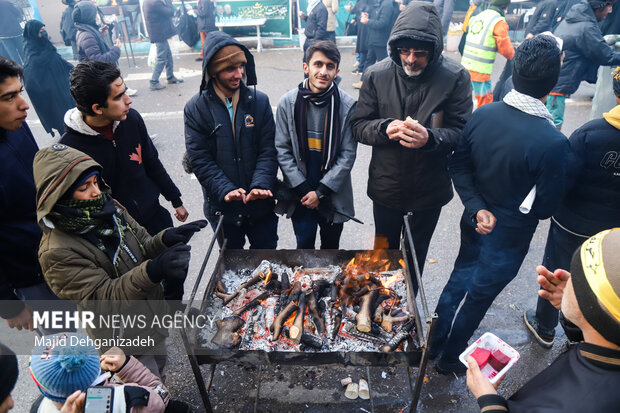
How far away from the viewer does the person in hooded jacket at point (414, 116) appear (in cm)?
309

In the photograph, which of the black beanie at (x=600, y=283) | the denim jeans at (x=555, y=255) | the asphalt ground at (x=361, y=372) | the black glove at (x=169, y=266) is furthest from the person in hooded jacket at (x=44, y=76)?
the black beanie at (x=600, y=283)

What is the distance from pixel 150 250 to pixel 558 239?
3251 millimetres

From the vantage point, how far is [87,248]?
240 cm

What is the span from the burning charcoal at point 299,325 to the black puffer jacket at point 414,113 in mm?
1254

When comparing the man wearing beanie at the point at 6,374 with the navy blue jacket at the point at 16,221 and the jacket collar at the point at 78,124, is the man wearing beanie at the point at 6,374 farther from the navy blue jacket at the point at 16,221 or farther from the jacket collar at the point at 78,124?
the jacket collar at the point at 78,124

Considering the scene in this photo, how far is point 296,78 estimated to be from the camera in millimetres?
10625

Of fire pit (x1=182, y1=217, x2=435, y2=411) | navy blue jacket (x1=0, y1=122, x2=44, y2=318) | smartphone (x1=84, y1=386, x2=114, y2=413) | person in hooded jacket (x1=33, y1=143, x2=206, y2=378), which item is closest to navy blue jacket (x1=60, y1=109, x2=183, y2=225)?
Answer: navy blue jacket (x1=0, y1=122, x2=44, y2=318)

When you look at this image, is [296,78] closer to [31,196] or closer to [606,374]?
[31,196]

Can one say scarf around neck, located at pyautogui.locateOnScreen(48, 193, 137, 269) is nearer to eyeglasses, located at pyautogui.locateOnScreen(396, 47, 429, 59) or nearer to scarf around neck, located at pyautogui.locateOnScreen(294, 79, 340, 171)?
scarf around neck, located at pyautogui.locateOnScreen(294, 79, 340, 171)

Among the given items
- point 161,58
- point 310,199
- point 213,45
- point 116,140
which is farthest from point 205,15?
point 310,199

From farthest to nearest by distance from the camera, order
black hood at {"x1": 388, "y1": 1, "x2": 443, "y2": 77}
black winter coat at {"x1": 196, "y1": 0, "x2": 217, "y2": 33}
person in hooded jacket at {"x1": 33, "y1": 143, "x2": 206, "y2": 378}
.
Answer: black winter coat at {"x1": 196, "y1": 0, "x2": 217, "y2": 33} → black hood at {"x1": 388, "y1": 1, "x2": 443, "y2": 77} → person in hooded jacket at {"x1": 33, "y1": 143, "x2": 206, "y2": 378}

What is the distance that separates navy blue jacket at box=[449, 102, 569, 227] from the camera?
2.61 m

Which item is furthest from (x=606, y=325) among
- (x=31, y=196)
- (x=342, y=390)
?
(x=31, y=196)

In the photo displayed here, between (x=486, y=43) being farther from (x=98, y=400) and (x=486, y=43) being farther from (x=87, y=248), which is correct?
(x=98, y=400)
